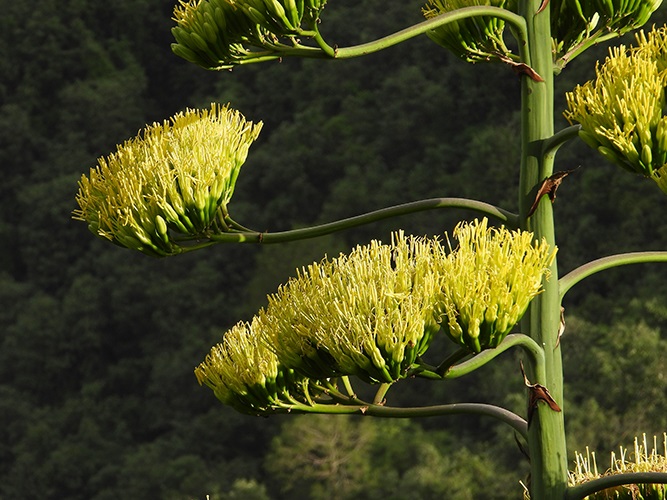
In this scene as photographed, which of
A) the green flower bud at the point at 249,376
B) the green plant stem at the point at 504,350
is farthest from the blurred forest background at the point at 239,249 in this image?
the green plant stem at the point at 504,350

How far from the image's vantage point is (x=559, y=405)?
355 cm

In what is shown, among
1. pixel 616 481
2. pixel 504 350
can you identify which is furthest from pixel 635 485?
pixel 504 350

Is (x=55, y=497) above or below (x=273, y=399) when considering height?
above

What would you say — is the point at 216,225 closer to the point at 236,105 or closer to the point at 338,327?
the point at 338,327

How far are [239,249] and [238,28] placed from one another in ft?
125

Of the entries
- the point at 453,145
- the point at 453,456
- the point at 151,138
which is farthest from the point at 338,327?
the point at 453,145

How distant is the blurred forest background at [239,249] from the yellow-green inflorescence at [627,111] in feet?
85.2

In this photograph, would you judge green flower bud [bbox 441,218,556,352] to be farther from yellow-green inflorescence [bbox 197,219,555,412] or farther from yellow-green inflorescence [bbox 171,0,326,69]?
yellow-green inflorescence [bbox 171,0,326,69]

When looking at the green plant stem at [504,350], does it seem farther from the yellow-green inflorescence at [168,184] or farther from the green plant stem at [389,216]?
the yellow-green inflorescence at [168,184]

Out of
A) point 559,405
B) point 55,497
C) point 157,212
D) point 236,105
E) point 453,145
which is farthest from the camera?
point 236,105

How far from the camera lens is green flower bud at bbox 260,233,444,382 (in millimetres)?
3305

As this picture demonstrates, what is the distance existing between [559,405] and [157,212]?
1220 mm

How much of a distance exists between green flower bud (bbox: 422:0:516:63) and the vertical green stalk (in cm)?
13

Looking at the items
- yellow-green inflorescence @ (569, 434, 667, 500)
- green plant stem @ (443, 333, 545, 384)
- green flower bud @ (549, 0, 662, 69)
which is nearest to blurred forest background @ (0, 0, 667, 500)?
yellow-green inflorescence @ (569, 434, 667, 500)
